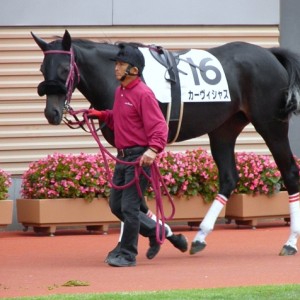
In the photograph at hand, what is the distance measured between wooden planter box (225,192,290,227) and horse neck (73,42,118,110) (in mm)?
3994

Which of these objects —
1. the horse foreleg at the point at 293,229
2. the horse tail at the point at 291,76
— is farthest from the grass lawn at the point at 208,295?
the horse tail at the point at 291,76

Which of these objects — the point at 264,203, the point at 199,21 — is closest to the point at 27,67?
the point at 199,21

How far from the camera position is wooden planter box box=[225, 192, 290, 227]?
14.8 m

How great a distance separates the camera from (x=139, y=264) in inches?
439

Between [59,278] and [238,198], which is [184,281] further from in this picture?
[238,198]

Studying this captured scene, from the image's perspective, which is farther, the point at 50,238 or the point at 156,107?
the point at 50,238

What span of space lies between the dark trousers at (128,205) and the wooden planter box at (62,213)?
309 centimetres

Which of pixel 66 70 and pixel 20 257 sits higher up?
pixel 66 70

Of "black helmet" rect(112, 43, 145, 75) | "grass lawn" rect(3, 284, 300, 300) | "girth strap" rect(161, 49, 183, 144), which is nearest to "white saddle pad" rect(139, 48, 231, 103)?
"girth strap" rect(161, 49, 183, 144)

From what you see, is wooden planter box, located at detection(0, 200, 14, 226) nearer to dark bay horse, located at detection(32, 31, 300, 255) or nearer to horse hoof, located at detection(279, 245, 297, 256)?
dark bay horse, located at detection(32, 31, 300, 255)

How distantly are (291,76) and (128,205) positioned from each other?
2521 millimetres

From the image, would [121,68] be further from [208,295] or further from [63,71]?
[208,295]

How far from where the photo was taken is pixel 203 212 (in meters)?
14.8

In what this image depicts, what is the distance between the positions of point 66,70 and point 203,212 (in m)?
4.36
